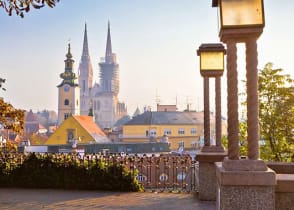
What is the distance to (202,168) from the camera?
31.2 ft

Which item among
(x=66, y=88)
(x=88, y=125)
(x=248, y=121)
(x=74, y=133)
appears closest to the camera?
(x=248, y=121)

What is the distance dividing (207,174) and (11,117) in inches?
213

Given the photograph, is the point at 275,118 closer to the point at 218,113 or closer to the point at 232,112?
the point at 218,113

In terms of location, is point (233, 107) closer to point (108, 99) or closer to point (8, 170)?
point (8, 170)

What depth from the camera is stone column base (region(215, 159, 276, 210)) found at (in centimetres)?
504

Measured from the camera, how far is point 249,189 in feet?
16.7

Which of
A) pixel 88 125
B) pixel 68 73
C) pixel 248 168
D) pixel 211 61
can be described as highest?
pixel 68 73

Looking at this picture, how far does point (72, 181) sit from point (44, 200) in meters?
2.04

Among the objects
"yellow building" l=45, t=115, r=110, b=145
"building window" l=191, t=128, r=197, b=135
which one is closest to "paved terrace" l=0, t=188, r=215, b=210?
"yellow building" l=45, t=115, r=110, b=145

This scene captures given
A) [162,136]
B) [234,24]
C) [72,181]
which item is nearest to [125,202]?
[72,181]

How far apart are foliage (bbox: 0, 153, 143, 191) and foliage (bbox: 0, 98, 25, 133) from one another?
6.22 ft

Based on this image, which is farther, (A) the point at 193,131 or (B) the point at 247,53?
(A) the point at 193,131

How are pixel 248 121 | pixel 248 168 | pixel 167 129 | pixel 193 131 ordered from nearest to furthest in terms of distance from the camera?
pixel 248 168 < pixel 248 121 < pixel 167 129 < pixel 193 131

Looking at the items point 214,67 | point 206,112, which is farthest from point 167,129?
Result: point 214,67
